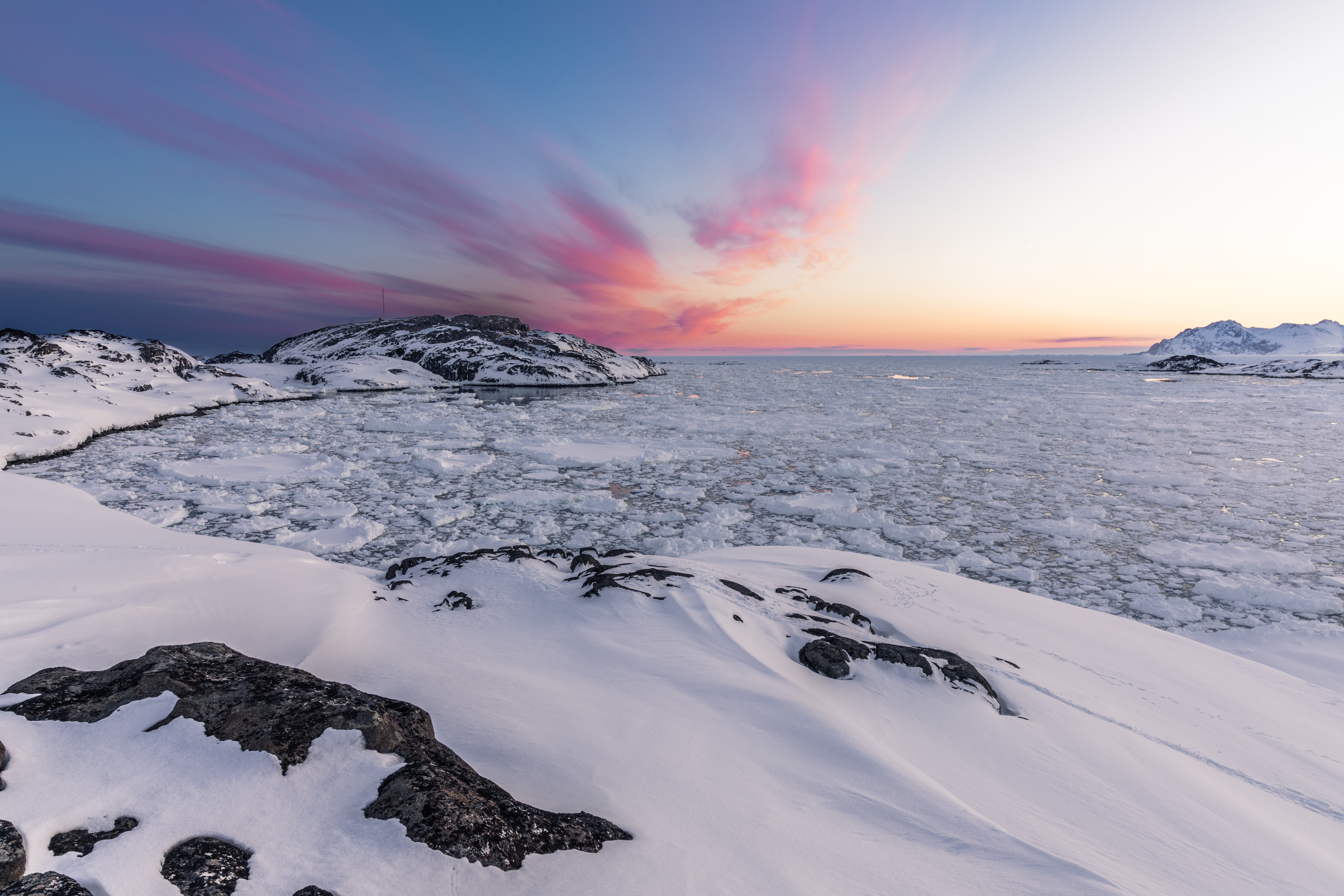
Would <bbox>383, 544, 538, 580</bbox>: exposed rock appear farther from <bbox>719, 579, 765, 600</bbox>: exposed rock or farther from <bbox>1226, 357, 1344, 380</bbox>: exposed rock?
<bbox>1226, 357, 1344, 380</bbox>: exposed rock

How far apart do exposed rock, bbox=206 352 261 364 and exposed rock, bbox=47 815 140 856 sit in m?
52.9

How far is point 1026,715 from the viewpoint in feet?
10.3

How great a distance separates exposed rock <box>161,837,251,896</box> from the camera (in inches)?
53.2

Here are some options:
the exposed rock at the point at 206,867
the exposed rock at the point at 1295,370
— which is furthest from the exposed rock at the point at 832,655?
the exposed rock at the point at 1295,370

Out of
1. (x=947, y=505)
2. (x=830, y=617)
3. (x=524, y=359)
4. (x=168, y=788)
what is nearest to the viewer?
(x=168, y=788)

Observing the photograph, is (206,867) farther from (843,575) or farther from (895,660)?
(843,575)

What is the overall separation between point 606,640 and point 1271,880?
307 centimetres

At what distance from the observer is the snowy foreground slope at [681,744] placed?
163cm

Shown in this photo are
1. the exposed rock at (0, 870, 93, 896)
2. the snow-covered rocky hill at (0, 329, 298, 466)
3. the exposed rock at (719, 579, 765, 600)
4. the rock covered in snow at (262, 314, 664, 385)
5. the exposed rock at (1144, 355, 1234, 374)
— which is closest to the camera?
the exposed rock at (0, 870, 93, 896)

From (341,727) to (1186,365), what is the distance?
410 feet

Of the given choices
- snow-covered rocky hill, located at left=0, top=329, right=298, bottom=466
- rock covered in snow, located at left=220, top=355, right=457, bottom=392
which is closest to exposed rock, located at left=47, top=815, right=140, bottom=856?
snow-covered rocky hill, located at left=0, top=329, right=298, bottom=466

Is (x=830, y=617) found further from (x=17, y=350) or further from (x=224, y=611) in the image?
(x=17, y=350)

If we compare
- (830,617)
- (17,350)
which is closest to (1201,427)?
(830,617)

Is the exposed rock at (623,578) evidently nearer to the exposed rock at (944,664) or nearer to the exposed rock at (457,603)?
the exposed rock at (457,603)
